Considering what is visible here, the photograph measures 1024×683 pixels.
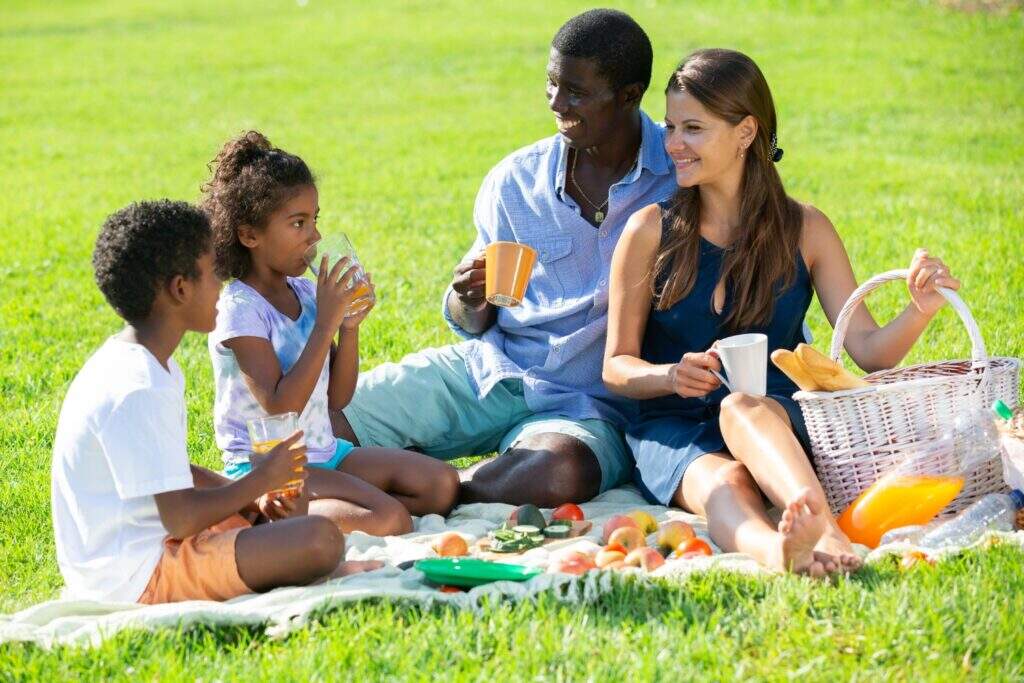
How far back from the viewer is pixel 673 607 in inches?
150

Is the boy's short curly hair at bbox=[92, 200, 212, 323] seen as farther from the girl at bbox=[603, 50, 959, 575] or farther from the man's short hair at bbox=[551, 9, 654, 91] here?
the man's short hair at bbox=[551, 9, 654, 91]

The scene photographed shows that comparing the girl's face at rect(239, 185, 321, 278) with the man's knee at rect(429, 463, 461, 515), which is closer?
the girl's face at rect(239, 185, 321, 278)

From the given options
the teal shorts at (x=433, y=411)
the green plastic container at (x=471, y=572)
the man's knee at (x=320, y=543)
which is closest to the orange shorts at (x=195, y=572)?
the man's knee at (x=320, y=543)

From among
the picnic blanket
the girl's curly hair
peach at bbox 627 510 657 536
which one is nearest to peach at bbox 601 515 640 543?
peach at bbox 627 510 657 536

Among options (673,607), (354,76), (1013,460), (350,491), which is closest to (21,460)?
(350,491)

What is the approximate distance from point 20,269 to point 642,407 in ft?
18.3

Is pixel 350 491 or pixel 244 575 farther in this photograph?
pixel 350 491

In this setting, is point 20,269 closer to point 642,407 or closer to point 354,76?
point 642,407

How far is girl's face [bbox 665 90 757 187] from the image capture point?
16.1 feet

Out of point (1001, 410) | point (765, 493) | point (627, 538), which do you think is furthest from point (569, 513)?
point (1001, 410)

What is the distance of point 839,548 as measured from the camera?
4055 mm

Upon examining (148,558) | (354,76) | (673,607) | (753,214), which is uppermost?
(354,76)

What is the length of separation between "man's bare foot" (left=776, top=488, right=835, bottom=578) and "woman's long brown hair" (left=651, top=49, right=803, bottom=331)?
3.76 feet

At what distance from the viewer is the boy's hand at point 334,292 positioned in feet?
15.2
